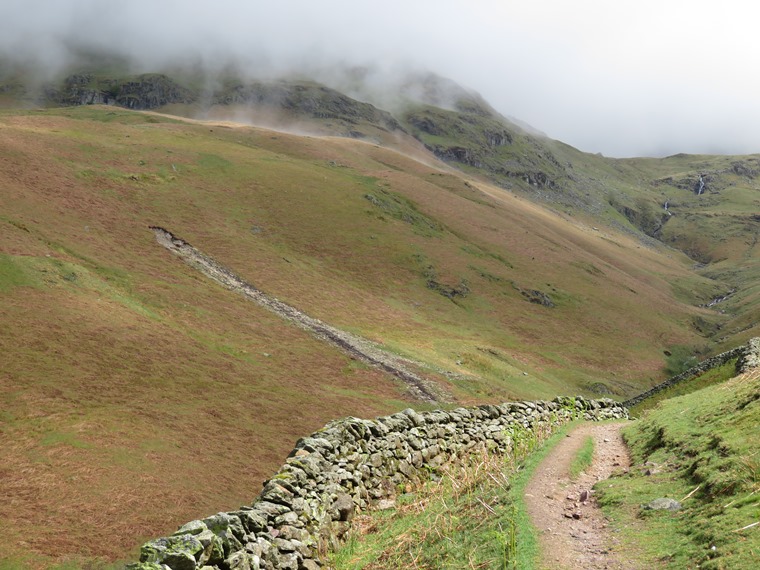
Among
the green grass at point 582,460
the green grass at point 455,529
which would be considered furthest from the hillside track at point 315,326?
the green grass at point 455,529

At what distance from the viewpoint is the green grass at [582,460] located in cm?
1870

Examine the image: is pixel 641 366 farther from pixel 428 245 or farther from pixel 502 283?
pixel 428 245

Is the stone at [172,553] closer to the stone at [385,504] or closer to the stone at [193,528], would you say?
the stone at [193,528]

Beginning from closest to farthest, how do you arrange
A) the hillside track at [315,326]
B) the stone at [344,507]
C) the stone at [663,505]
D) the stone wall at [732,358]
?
the stone at [663,505] < the stone at [344,507] < the stone wall at [732,358] < the hillside track at [315,326]

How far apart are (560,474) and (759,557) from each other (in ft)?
30.3

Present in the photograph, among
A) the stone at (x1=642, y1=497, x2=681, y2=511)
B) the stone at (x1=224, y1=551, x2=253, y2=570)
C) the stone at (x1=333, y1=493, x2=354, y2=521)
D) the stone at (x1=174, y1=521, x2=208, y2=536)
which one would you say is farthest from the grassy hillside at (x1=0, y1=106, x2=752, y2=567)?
the stone at (x1=642, y1=497, x2=681, y2=511)

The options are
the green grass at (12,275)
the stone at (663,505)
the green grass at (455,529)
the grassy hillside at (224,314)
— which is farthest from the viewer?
the green grass at (12,275)

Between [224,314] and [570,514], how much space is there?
4113cm

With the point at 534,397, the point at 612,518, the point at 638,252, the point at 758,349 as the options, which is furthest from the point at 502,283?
the point at 638,252

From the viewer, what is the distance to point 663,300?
119438 mm

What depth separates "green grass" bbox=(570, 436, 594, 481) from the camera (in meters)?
18.7

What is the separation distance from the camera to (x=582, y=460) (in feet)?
66.7

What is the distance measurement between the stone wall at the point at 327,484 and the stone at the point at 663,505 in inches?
322

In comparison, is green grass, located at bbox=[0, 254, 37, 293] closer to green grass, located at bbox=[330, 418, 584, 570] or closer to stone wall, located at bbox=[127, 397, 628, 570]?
stone wall, located at bbox=[127, 397, 628, 570]
